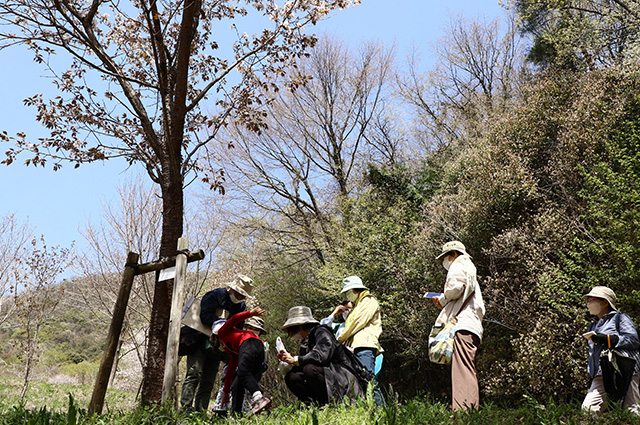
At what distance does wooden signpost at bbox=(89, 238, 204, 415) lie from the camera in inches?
200

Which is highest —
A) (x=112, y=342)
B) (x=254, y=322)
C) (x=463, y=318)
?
(x=112, y=342)

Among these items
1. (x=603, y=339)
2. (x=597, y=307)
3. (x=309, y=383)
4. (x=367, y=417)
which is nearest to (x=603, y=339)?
(x=603, y=339)

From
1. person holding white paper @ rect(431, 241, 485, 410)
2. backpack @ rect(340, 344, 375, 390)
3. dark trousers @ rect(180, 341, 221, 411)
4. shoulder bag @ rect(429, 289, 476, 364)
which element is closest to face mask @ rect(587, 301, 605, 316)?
person holding white paper @ rect(431, 241, 485, 410)

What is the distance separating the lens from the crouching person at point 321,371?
484cm

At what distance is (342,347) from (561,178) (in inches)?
383

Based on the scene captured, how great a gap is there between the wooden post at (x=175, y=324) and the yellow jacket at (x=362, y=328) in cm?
191

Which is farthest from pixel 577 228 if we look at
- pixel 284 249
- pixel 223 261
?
pixel 223 261

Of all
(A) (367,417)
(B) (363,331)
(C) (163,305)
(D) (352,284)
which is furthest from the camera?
(D) (352,284)

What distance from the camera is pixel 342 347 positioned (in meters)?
5.08

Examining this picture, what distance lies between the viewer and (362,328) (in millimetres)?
5922

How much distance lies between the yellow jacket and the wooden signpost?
192cm

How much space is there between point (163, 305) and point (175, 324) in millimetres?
870

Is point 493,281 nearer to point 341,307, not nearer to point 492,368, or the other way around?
point 492,368

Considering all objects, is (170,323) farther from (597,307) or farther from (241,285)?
(597,307)
